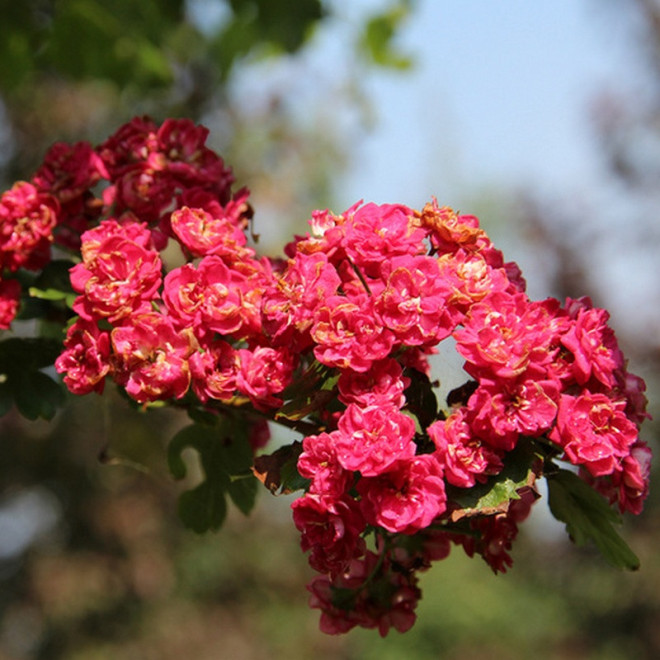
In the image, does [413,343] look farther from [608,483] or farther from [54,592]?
[54,592]

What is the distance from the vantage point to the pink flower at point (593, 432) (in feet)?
3.71

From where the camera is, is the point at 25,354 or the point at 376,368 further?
the point at 25,354

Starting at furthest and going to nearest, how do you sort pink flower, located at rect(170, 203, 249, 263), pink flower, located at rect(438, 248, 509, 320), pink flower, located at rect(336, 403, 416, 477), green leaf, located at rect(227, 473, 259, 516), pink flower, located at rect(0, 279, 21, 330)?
1. green leaf, located at rect(227, 473, 259, 516)
2. pink flower, located at rect(0, 279, 21, 330)
3. pink flower, located at rect(170, 203, 249, 263)
4. pink flower, located at rect(438, 248, 509, 320)
5. pink flower, located at rect(336, 403, 416, 477)

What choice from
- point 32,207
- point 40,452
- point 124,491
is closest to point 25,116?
point 40,452

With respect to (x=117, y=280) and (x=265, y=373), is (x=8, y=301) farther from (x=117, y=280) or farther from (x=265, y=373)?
(x=265, y=373)

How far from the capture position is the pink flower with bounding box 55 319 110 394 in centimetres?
126

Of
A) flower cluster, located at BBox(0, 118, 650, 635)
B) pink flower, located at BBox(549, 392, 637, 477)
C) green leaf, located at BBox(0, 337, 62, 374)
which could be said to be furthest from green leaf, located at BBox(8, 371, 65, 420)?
pink flower, located at BBox(549, 392, 637, 477)

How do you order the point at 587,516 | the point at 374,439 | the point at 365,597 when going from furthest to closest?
the point at 365,597
the point at 587,516
the point at 374,439

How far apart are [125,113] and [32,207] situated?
5.49 meters

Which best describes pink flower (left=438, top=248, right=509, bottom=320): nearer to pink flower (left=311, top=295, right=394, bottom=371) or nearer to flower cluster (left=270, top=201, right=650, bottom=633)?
flower cluster (left=270, top=201, right=650, bottom=633)

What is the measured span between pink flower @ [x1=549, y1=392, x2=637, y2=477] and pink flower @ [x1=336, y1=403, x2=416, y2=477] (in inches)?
7.6

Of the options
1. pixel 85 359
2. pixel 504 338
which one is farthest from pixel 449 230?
pixel 85 359

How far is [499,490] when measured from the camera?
112cm

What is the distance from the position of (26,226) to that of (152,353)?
1.44 ft
